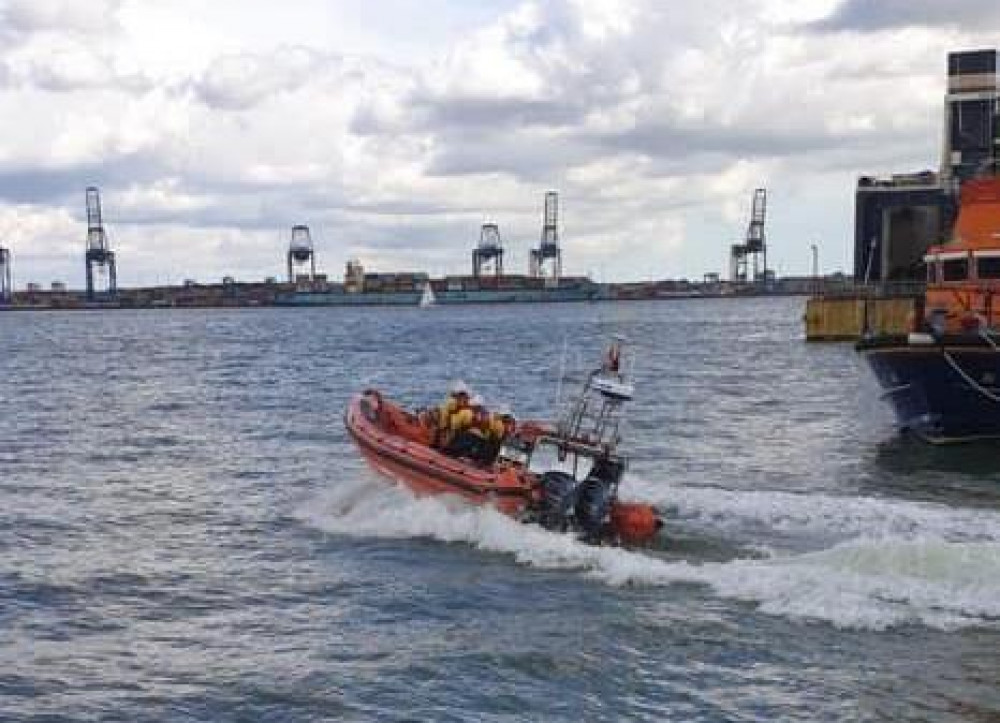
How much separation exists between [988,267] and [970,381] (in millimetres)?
2909

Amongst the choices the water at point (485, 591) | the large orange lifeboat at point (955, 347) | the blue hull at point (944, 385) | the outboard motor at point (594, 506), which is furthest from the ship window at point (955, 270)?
the outboard motor at point (594, 506)

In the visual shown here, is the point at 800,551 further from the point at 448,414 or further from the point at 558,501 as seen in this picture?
the point at 448,414

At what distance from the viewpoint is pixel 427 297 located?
613 feet

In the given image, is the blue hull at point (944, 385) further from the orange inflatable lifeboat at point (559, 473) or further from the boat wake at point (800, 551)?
the orange inflatable lifeboat at point (559, 473)

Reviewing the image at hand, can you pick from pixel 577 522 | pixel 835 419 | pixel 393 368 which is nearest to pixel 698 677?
pixel 577 522

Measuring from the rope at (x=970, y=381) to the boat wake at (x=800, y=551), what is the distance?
17.9 ft

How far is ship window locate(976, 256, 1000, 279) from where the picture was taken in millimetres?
24750

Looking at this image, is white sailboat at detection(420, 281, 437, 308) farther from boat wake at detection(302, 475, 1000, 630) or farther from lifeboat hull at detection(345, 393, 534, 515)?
boat wake at detection(302, 475, 1000, 630)

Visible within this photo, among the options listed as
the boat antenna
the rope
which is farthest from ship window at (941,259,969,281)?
the boat antenna

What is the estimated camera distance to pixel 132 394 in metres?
40.1

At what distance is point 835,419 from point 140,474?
16.0 metres

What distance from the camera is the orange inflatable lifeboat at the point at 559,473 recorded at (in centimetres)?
1458

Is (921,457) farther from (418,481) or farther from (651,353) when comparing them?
(651,353)

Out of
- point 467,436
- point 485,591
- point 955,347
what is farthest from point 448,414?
point 955,347
